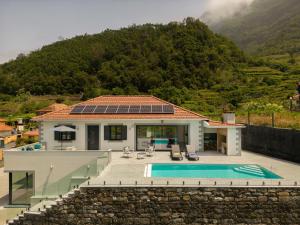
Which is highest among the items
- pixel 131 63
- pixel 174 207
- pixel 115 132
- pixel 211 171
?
pixel 131 63

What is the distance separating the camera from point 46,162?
17.8m

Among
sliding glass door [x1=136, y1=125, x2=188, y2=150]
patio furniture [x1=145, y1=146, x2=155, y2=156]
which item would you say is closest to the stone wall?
patio furniture [x1=145, y1=146, x2=155, y2=156]

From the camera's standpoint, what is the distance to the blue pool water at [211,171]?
15.4 meters

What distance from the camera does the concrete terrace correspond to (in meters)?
13.7

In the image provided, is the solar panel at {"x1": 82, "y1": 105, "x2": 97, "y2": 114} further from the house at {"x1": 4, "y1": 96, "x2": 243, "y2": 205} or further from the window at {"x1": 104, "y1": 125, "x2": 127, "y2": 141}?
the window at {"x1": 104, "y1": 125, "x2": 127, "y2": 141}

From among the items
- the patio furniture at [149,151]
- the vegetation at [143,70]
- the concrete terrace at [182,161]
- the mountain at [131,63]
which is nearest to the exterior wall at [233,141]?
the concrete terrace at [182,161]

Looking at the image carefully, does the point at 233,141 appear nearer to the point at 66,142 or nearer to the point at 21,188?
the point at 66,142

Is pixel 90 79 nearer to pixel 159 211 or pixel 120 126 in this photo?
pixel 120 126

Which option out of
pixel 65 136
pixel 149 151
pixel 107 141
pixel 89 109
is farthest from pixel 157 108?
pixel 65 136

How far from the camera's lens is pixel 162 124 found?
2266cm

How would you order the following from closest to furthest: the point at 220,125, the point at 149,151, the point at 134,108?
the point at 149,151 → the point at 220,125 → the point at 134,108

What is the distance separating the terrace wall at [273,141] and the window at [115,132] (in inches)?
401

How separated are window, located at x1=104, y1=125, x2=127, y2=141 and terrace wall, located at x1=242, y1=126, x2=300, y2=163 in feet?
33.4

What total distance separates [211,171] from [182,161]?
2849 mm
